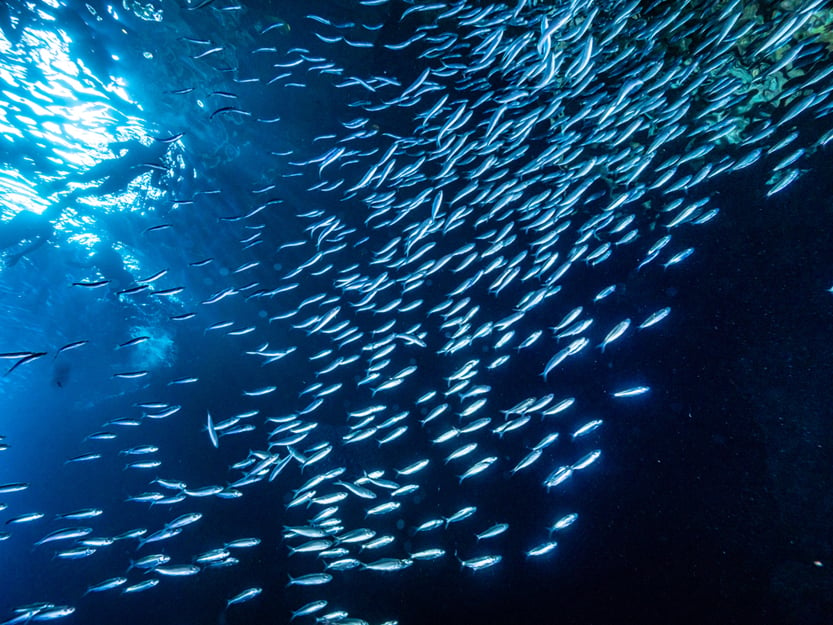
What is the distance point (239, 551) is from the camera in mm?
12016

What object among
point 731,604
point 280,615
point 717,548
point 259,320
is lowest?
point 731,604

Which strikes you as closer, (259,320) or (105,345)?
(259,320)

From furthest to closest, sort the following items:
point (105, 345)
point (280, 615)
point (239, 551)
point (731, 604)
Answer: point (105, 345) → point (239, 551) → point (280, 615) → point (731, 604)

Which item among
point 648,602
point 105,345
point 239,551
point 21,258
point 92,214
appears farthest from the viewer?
point 105,345

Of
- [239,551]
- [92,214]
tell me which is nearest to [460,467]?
[239,551]

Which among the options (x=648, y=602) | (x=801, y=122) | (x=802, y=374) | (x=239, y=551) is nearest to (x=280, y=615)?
(x=239, y=551)

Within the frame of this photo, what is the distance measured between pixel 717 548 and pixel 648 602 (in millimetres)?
1865

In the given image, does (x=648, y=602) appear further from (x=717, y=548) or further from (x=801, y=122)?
(x=801, y=122)

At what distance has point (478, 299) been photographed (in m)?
11.8

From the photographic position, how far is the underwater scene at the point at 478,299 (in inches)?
298

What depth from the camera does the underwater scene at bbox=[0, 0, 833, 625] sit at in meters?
7.58

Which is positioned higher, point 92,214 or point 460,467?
point 92,214

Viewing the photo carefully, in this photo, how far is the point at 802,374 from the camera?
8320 mm

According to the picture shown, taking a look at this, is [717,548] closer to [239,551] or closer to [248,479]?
[248,479]
